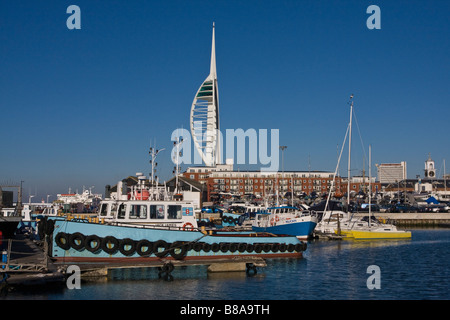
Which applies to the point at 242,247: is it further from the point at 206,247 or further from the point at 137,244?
the point at 137,244

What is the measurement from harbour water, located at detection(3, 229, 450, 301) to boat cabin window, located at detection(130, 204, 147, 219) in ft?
10.4

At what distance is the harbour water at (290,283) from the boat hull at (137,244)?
40.6 inches

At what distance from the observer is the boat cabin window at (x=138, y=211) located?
29172 millimetres

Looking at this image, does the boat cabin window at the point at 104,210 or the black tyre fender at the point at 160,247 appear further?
the boat cabin window at the point at 104,210

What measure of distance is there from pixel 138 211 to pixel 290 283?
9.87 m

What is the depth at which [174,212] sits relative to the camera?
29.9 metres

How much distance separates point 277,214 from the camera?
48.4 metres

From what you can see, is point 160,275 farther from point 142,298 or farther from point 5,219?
point 5,219

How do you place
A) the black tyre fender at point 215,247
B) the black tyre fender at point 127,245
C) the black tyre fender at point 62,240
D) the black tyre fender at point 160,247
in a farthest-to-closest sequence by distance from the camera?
the black tyre fender at point 215,247 → the black tyre fender at point 160,247 → the black tyre fender at point 127,245 → the black tyre fender at point 62,240

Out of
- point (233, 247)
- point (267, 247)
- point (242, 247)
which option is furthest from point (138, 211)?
point (267, 247)

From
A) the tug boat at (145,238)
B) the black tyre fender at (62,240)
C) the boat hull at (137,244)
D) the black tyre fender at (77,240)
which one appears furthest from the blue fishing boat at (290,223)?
the black tyre fender at (62,240)

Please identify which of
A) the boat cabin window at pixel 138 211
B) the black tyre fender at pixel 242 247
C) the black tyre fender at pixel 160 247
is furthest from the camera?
the black tyre fender at pixel 242 247

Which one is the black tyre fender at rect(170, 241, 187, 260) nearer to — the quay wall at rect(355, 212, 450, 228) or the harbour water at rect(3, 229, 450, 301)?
the harbour water at rect(3, 229, 450, 301)

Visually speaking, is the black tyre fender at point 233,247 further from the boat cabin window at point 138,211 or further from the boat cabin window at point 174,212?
the boat cabin window at point 138,211
